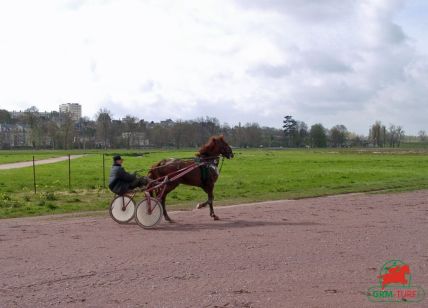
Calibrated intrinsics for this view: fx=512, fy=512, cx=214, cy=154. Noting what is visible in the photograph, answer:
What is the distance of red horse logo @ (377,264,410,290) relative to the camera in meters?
7.06

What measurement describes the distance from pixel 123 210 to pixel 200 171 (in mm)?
2283

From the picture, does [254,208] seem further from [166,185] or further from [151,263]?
[151,263]

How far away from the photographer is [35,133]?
124500 millimetres

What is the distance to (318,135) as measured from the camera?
15675 cm

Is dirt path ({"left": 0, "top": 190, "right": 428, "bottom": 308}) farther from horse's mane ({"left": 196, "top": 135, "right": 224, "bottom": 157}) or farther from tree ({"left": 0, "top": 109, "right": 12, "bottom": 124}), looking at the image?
tree ({"left": 0, "top": 109, "right": 12, "bottom": 124})

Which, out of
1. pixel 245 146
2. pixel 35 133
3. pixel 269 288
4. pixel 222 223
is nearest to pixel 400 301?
pixel 269 288

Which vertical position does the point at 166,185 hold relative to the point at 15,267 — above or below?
above

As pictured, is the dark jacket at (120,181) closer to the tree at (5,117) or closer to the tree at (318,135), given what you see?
the tree at (318,135)

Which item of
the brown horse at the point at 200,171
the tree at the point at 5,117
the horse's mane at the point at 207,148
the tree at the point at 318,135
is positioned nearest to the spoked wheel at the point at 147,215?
the brown horse at the point at 200,171

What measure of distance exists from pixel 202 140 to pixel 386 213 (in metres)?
125

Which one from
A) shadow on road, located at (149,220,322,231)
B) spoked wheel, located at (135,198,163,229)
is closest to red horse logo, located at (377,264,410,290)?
shadow on road, located at (149,220,322,231)

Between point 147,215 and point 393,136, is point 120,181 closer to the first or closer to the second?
point 147,215

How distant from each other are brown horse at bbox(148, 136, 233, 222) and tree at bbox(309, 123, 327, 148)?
146m

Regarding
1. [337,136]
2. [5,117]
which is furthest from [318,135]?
[5,117]
